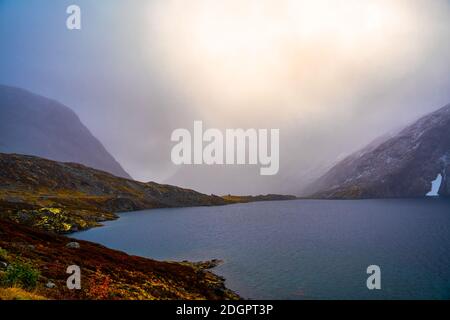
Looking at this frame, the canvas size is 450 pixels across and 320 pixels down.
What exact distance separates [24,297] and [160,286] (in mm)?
22215

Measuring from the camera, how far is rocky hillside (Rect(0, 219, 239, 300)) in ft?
91.9

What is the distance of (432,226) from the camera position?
107750 millimetres

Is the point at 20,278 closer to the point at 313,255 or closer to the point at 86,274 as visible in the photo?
the point at 86,274

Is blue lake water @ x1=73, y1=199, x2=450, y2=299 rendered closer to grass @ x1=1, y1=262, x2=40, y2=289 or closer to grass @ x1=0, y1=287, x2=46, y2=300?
grass @ x1=1, y1=262, x2=40, y2=289

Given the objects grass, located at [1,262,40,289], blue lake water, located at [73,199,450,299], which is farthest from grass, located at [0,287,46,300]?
blue lake water, located at [73,199,450,299]

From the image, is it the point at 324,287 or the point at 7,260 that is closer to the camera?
the point at 7,260

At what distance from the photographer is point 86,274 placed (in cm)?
4056

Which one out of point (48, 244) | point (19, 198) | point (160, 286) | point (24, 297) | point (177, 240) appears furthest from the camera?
point (19, 198)

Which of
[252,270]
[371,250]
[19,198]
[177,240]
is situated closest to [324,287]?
[252,270]

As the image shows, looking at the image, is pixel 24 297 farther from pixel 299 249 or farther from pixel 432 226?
pixel 432 226

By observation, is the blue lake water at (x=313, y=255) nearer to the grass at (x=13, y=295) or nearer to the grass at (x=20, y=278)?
the grass at (x=20, y=278)

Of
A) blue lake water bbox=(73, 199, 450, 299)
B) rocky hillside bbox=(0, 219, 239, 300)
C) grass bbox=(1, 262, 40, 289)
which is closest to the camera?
grass bbox=(1, 262, 40, 289)

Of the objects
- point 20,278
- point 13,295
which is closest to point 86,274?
point 20,278

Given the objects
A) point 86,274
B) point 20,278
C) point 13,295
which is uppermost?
point 20,278
